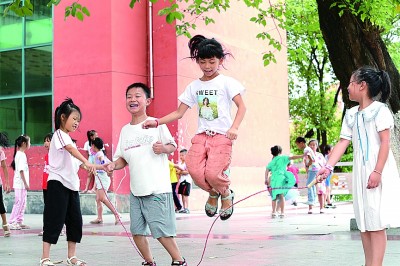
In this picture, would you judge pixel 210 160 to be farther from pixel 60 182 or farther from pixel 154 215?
pixel 60 182

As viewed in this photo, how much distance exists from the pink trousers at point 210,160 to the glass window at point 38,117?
13.2 m

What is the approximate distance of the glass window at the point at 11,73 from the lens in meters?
20.2

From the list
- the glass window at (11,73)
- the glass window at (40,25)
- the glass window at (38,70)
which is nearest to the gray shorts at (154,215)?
the glass window at (38,70)

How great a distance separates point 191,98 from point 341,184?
18872mm

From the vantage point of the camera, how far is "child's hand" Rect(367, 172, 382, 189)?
18.5ft

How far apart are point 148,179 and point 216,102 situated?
1004mm

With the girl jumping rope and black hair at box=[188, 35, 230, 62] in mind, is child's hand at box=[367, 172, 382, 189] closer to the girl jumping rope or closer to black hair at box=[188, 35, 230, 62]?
the girl jumping rope

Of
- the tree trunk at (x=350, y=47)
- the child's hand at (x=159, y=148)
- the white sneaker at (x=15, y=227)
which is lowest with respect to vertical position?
the white sneaker at (x=15, y=227)

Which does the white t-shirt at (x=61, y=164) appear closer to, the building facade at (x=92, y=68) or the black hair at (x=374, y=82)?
the black hair at (x=374, y=82)

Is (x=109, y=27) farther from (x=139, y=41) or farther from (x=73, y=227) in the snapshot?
(x=73, y=227)

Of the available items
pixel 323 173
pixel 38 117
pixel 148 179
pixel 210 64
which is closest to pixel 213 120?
pixel 210 64

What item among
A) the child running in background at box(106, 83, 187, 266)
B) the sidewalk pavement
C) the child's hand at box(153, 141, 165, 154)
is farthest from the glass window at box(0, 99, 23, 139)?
the child's hand at box(153, 141, 165, 154)

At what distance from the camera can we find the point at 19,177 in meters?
13.5

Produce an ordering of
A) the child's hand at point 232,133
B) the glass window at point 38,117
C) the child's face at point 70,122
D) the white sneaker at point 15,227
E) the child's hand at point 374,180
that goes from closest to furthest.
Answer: the child's hand at point 374,180
the child's hand at point 232,133
the child's face at point 70,122
the white sneaker at point 15,227
the glass window at point 38,117
